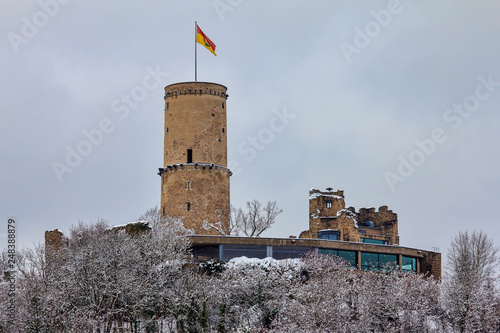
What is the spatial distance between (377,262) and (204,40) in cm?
2437

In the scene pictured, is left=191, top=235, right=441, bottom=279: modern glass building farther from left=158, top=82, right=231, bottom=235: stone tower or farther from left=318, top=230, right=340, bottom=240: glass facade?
left=318, top=230, right=340, bottom=240: glass facade

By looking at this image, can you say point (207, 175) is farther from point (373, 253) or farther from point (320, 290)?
point (320, 290)

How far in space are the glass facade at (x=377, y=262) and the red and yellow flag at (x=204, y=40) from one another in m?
22.7

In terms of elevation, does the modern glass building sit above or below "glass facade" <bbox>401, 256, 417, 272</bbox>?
above

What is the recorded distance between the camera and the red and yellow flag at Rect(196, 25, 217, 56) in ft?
266

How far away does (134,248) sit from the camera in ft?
217

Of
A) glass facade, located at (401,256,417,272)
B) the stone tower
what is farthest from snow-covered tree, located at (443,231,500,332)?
the stone tower

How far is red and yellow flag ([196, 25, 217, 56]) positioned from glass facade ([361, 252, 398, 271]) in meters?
22.7

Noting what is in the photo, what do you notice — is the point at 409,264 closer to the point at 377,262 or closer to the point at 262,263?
the point at 377,262

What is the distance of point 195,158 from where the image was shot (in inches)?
3164

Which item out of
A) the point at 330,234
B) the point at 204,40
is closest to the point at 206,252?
the point at 330,234

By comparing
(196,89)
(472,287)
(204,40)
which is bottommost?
(472,287)

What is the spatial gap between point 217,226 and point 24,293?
22447 mm

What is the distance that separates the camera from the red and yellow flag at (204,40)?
81125mm
